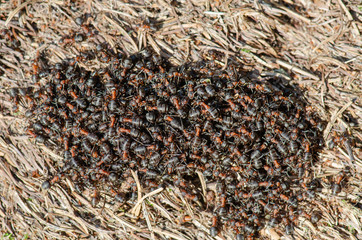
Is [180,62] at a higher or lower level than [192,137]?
higher

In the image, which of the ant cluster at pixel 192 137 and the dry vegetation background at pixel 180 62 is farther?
the dry vegetation background at pixel 180 62

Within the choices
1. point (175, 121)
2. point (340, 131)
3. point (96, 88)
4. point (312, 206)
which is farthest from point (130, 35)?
point (312, 206)

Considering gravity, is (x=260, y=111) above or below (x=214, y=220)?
above

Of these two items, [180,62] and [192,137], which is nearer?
[192,137]

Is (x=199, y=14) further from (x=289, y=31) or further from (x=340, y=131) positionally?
(x=340, y=131)

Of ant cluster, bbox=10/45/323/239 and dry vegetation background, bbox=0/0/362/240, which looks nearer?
ant cluster, bbox=10/45/323/239
